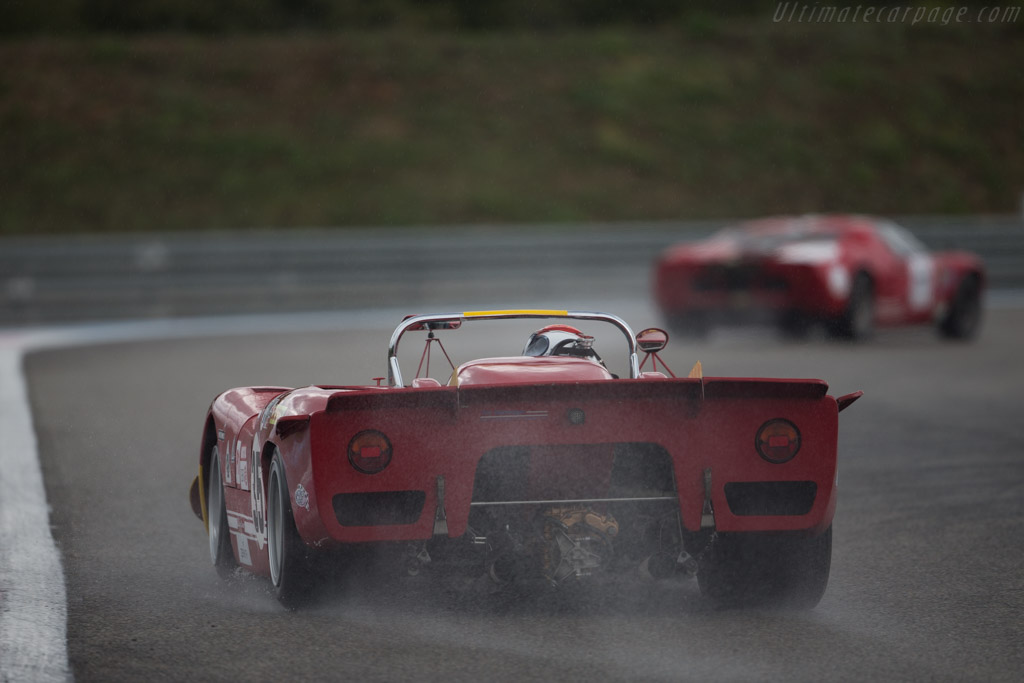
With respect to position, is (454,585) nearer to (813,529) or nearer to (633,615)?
(633,615)

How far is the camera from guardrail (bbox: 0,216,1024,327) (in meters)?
22.0

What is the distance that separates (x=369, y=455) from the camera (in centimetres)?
525

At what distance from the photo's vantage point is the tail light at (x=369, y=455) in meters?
5.25

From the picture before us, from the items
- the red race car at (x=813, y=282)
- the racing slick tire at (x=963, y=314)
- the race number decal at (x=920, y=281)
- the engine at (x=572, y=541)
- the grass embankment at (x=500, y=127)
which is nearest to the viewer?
the engine at (x=572, y=541)

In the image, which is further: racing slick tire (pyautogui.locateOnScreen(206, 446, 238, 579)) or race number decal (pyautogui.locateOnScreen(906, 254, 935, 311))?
race number decal (pyautogui.locateOnScreen(906, 254, 935, 311))

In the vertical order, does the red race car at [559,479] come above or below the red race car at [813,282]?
above

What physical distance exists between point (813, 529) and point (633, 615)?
61cm

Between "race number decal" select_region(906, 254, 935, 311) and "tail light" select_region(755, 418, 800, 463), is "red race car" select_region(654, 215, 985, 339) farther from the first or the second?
"tail light" select_region(755, 418, 800, 463)

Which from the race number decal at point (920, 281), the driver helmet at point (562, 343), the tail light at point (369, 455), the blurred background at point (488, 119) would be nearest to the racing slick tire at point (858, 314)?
the race number decal at point (920, 281)

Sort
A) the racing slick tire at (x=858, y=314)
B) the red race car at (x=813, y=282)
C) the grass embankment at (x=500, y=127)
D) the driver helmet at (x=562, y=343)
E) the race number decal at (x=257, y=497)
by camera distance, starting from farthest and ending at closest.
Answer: the grass embankment at (x=500, y=127) < the racing slick tire at (x=858, y=314) < the red race car at (x=813, y=282) < the driver helmet at (x=562, y=343) < the race number decal at (x=257, y=497)

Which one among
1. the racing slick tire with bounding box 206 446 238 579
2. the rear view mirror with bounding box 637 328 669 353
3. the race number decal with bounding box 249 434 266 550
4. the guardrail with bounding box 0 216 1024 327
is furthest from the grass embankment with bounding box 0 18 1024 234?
the race number decal with bounding box 249 434 266 550

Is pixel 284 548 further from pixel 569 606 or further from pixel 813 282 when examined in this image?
pixel 813 282

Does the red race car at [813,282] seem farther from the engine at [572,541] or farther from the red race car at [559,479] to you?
the engine at [572,541]

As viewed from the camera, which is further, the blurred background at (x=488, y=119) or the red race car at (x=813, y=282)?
the blurred background at (x=488, y=119)
